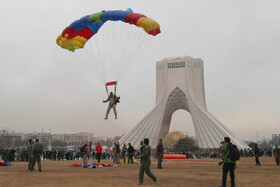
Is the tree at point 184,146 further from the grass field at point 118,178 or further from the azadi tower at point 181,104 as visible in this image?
the grass field at point 118,178

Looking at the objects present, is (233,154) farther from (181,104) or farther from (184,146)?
(181,104)

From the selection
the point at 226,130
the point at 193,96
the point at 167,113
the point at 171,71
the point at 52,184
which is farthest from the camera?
the point at 167,113

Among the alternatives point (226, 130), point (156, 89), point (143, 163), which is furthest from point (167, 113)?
point (143, 163)

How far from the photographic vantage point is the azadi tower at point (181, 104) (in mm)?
45706

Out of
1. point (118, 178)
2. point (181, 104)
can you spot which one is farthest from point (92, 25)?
point (181, 104)

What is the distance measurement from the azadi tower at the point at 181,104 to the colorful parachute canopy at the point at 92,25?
30608 mm

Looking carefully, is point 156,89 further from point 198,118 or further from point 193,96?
point 198,118

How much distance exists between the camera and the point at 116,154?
1931 cm

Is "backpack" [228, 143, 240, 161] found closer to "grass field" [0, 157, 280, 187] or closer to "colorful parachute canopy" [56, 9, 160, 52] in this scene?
"grass field" [0, 157, 280, 187]

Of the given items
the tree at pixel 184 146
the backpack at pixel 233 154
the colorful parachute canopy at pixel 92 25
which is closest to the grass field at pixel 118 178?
the backpack at pixel 233 154

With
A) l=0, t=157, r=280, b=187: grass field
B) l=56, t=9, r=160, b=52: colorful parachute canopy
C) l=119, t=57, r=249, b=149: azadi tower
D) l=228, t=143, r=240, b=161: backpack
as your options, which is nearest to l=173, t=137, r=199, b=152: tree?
l=119, t=57, r=249, b=149: azadi tower

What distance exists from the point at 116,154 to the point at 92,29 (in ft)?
28.5

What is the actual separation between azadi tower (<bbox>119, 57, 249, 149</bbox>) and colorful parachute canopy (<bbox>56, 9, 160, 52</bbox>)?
100ft

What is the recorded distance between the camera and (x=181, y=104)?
185 feet
